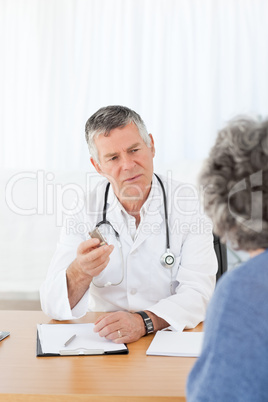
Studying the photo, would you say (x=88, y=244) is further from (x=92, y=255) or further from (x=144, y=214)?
(x=144, y=214)

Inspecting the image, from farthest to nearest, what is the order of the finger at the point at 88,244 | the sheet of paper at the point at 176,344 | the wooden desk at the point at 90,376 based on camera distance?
the finger at the point at 88,244 → the sheet of paper at the point at 176,344 → the wooden desk at the point at 90,376

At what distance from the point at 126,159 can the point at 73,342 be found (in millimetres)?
761

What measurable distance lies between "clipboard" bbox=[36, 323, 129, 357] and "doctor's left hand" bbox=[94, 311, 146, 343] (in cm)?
2

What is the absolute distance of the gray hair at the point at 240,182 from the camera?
771 millimetres

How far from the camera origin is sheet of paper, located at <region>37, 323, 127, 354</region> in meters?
1.26

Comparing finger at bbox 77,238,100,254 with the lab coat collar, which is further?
the lab coat collar

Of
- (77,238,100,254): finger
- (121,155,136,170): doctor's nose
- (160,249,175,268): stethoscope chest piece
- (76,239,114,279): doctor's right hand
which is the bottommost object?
(160,249,175,268): stethoscope chest piece

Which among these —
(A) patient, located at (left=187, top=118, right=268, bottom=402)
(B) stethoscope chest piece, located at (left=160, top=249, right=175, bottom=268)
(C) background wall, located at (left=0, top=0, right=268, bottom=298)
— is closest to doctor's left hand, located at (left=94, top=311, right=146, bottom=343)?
(B) stethoscope chest piece, located at (left=160, top=249, right=175, bottom=268)

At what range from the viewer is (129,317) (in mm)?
1394

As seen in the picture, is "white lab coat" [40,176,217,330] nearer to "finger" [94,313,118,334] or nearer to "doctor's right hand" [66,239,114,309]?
"doctor's right hand" [66,239,114,309]

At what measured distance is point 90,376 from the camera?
3.53ft

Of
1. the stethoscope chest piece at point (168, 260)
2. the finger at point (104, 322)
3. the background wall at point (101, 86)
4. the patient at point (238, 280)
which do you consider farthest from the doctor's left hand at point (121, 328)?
the background wall at point (101, 86)

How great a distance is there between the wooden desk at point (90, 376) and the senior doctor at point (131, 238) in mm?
365

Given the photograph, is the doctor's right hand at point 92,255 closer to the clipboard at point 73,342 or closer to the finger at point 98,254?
the finger at point 98,254
